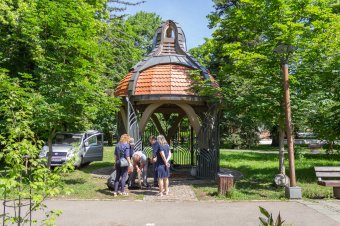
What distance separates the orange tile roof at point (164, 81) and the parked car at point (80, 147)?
15.8ft

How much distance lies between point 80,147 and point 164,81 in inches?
250

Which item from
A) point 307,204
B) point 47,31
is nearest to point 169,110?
point 47,31

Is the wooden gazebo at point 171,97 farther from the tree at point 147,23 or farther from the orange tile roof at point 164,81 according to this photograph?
the tree at point 147,23

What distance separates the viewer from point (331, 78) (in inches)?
462

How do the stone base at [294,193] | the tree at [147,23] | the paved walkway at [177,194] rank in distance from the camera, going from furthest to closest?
the tree at [147,23], the paved walkway at [177,194], the stone base at [294,193]

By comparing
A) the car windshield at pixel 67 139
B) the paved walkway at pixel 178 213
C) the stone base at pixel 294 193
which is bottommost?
the paved walkway at pixel 178 213

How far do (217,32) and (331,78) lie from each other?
4668mm

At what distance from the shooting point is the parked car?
16.7 m

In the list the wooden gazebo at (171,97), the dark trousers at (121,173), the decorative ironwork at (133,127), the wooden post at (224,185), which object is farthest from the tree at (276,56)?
the dark trousers at (121,173)

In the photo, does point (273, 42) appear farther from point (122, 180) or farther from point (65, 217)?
point (65, 217)

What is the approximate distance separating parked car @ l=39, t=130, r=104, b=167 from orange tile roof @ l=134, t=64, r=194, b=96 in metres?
4.81

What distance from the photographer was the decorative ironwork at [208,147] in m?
13.7

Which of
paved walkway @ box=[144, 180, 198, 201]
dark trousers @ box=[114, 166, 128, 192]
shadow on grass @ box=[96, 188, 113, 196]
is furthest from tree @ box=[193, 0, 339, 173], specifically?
shadow on grass @ box=[96, 188, 113, 196]

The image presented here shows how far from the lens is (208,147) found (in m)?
13.9
